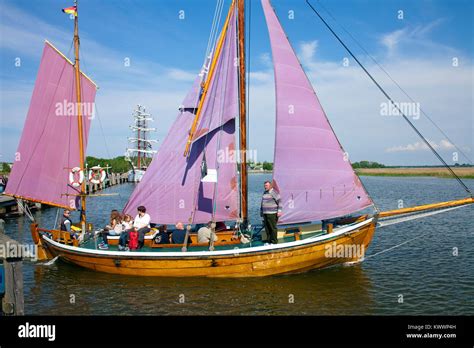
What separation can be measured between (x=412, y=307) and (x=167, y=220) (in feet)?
33.7

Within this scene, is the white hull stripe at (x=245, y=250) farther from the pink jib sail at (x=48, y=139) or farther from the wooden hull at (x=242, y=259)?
the pink jib sail at (x=48, y=139)

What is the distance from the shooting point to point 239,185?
Answer: 16.7 meters

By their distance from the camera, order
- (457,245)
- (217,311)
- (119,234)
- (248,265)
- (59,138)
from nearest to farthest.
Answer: (217,311) < (248,265) < (119,234) < (59,138) < (457,245)

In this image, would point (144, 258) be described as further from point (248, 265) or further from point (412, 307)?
point (412, 307)

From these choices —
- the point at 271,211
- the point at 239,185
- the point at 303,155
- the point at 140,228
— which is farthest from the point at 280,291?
the point at 140,228

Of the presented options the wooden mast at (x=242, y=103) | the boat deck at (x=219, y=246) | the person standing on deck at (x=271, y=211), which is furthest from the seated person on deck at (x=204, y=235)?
the person standing on deck at (x=271, y=211)

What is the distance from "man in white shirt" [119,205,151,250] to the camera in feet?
51.9

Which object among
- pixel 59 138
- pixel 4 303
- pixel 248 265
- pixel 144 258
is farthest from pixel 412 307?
pixel 59 138

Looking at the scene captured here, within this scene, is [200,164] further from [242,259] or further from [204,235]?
[242,259]

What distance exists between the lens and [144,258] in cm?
1504

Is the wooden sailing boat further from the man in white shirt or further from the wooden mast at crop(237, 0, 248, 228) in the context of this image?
the man in white shirt

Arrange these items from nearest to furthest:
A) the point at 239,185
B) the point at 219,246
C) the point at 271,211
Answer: the point at 271,211, the point at 219,246, the point at 239,185

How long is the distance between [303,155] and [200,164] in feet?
15.1

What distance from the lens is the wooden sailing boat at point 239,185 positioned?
1496cm
